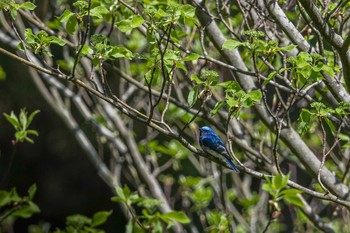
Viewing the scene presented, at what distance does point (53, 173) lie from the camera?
12.9 meters

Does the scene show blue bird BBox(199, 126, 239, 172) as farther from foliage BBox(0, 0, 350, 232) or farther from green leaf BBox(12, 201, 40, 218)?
green leaf BBox(12, 201, 40, 218)

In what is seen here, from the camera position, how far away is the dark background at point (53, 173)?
39.7 ft

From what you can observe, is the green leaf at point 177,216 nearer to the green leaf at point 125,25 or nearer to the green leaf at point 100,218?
the green leaf at point 100,218

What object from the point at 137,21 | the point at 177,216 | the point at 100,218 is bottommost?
the point at 177,216

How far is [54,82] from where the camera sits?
6.31 m

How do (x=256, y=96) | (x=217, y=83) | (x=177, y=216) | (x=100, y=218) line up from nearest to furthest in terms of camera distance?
(x=256, y=96), (x=217, y=83), (x=177, y=216), (x=100, y=218)

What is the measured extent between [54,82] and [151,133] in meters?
1.26

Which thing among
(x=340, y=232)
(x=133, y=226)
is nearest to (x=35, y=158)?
(x=340, y=232)

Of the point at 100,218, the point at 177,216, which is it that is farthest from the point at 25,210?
the point at 177,216

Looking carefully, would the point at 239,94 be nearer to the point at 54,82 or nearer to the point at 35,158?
the point at 54,82

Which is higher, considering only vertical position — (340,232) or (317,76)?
(317,76)

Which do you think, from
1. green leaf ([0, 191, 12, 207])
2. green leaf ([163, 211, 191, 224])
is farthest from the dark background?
green leaf ([163, 211, 191, 224])

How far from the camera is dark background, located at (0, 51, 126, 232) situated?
39.7 feet

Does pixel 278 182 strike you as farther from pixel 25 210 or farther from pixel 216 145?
pixel 25 210
